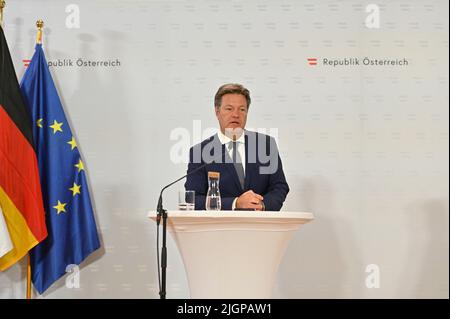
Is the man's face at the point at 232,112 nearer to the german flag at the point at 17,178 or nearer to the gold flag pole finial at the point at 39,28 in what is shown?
the german flag at the point at 17,178

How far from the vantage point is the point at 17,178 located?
173 inches

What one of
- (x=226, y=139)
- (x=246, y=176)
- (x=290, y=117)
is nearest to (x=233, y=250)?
(x=246, y=176)

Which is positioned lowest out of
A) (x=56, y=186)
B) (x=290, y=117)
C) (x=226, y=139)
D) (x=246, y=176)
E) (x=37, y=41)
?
(x=56, y=186)

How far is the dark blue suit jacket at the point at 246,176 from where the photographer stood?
372cm

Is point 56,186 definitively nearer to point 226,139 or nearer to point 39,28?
point 39,28

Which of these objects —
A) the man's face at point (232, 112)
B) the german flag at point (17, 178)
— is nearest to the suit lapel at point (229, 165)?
the man's face at point (232, 112)

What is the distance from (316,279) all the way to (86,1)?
2.75m

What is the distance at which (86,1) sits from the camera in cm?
500

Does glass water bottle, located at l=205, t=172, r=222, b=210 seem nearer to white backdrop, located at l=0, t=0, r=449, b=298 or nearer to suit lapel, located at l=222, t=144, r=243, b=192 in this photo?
suit lapel, located at l=222, t=144, r=243, b=192

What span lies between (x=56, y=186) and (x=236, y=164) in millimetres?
1461

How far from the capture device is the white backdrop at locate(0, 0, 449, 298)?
4.85m

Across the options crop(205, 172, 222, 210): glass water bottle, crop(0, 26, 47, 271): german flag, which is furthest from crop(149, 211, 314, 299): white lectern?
crop(0, 26, 47, 271): german flag

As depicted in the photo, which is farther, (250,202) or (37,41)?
(37,41)

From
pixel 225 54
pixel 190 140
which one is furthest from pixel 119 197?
pixel 225 54
